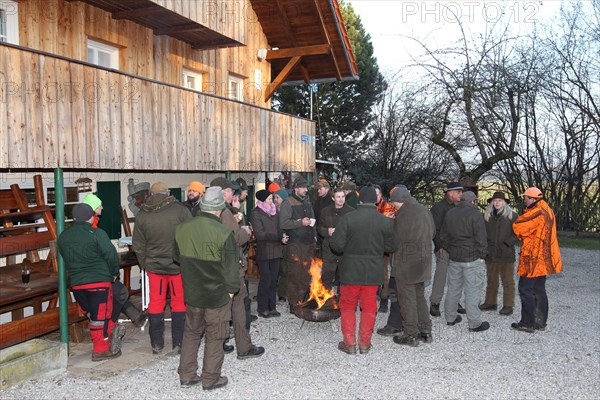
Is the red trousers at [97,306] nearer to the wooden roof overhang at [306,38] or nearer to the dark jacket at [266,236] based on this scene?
the dark jacket at [266,236]

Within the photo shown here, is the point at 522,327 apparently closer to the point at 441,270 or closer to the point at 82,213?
the point at 441,270

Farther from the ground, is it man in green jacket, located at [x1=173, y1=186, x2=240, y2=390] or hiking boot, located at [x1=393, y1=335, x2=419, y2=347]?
man in green jacket, located at [x1=173, y1=186, x2=240, y2=390]

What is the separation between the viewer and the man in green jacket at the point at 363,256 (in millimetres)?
6059

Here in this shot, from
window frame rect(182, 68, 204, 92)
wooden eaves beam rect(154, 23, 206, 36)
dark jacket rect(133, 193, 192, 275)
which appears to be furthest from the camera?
window frame rect(182, 68, 204, 92)

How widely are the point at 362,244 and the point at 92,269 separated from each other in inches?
125

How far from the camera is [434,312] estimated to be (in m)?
8.05

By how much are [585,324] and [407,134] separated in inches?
854

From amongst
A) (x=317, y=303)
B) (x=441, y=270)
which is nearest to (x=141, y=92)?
(x=317, y=303)

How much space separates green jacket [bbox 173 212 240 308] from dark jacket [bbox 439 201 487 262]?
354cm

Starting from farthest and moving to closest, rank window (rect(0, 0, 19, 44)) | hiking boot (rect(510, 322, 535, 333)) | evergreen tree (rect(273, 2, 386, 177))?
evergreen tree (rect(273, 2, 386, 177)), window (rect(0, 0, 19, 44)), hiking boot (rect(510, 322, 535, 333))

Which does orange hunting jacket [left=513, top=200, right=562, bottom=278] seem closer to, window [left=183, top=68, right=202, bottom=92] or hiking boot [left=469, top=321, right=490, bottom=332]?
hiking boot [left=469, top=321, right=490, bottom=332]

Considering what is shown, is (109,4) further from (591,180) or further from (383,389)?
(591,180)

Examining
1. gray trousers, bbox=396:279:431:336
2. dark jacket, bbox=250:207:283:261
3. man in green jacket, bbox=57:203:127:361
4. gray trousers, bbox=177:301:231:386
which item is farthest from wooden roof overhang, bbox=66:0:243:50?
gray trousers, bbox=396:279:431:336

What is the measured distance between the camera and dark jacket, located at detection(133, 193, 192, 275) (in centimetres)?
592
